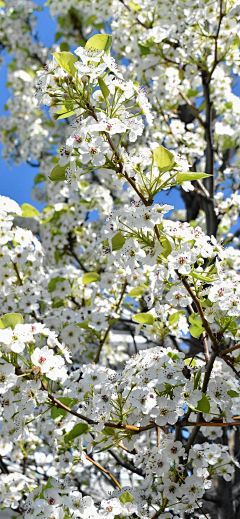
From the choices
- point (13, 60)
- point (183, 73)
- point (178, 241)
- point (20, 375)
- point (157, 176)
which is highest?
point (13, 60)

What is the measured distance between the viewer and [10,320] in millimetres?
1489

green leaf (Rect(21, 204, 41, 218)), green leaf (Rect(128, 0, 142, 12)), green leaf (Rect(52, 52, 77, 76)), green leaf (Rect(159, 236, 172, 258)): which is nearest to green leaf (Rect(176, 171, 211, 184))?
green leaf (Rect(159, 236, 172, 258))

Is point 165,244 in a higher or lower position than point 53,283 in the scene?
lower

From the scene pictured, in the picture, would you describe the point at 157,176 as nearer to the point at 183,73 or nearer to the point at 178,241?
the point at 178,241

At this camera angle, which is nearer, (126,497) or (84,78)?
(84,78)

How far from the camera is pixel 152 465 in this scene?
68.9 inches

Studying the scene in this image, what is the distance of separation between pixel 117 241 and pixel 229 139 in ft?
9.03

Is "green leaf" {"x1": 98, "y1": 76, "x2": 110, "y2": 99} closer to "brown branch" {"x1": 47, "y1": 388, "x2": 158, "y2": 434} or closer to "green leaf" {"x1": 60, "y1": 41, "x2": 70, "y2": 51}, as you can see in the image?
"brown branch" {"x1": 47, "y1": 388, "x2": 158, "y2": 434}

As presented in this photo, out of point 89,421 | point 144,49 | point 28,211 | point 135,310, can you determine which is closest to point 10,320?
point 89,421

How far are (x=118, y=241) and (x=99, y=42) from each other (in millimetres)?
611

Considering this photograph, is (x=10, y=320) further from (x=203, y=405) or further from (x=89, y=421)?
(x=203, y=405)

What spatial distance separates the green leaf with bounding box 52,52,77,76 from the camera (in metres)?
1.32

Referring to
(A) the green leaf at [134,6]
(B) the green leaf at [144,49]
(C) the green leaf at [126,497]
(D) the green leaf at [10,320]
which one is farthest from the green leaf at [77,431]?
(A) the green leaf at [134,6]

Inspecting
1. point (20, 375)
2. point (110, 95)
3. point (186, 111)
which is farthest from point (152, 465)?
point (186, 111)
